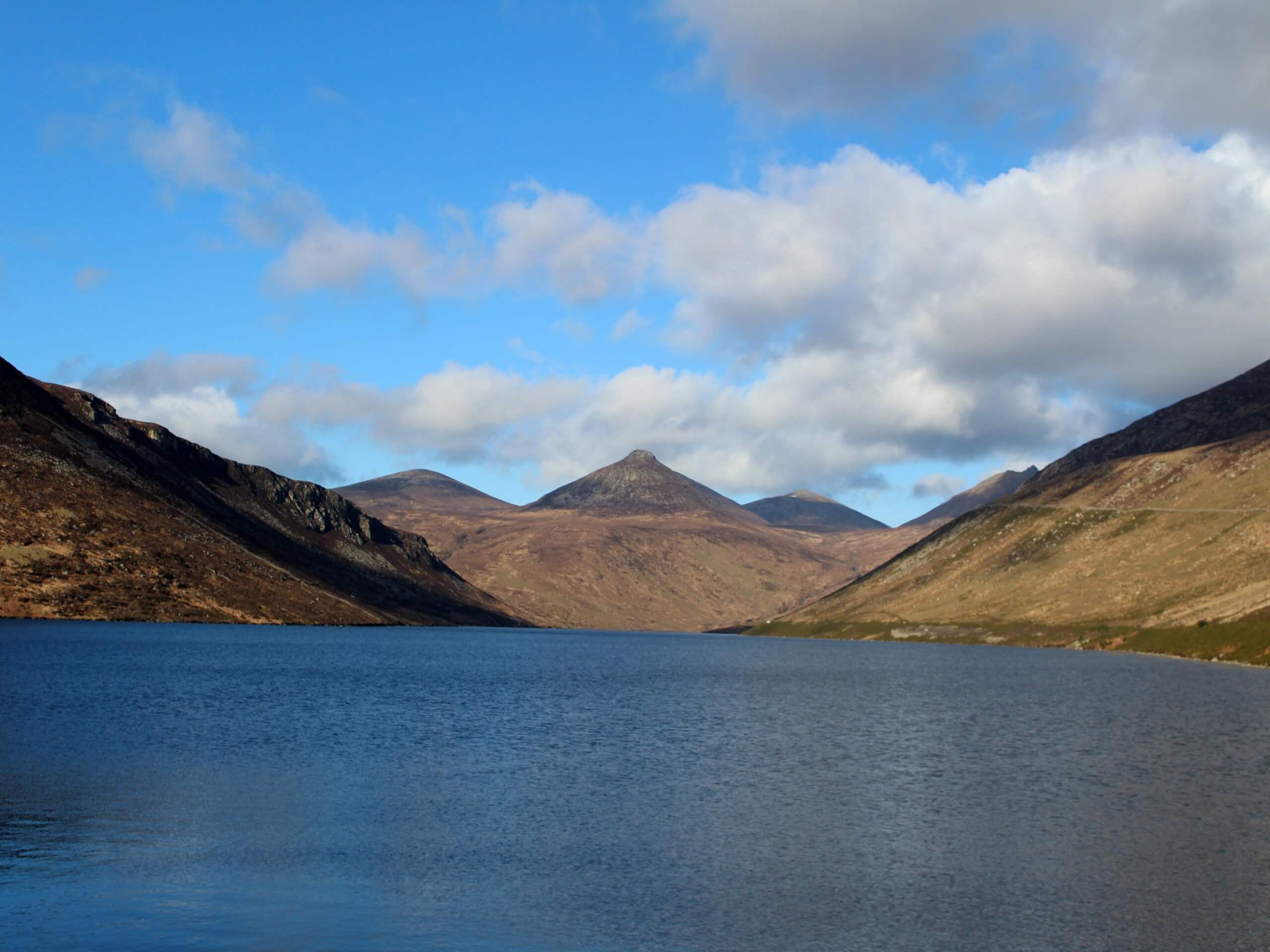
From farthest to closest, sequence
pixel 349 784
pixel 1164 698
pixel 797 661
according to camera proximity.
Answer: pixel 797 661 → pixel 1164 698 → pixel 349 784

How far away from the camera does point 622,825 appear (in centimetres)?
4259

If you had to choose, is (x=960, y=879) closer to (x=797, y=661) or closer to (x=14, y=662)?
(x=14, y=662)

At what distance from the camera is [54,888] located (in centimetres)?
3119

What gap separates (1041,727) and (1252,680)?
50.6m

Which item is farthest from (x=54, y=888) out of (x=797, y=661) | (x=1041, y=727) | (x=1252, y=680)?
(x=797, y=661)

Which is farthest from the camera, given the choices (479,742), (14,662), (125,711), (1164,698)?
(14,662)

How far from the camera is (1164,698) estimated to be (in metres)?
94.9

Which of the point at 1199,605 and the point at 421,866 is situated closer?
the point at 421,866

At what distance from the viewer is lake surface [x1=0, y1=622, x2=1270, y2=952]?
2955 cm

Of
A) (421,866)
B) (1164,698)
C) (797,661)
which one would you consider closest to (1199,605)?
(797,661)

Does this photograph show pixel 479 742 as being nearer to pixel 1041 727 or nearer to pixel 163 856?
pixel 163 856

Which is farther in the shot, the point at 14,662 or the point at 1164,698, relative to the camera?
the point at 14,662

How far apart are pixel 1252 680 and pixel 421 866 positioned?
345 feet

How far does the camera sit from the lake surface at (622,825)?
96.9 ft
